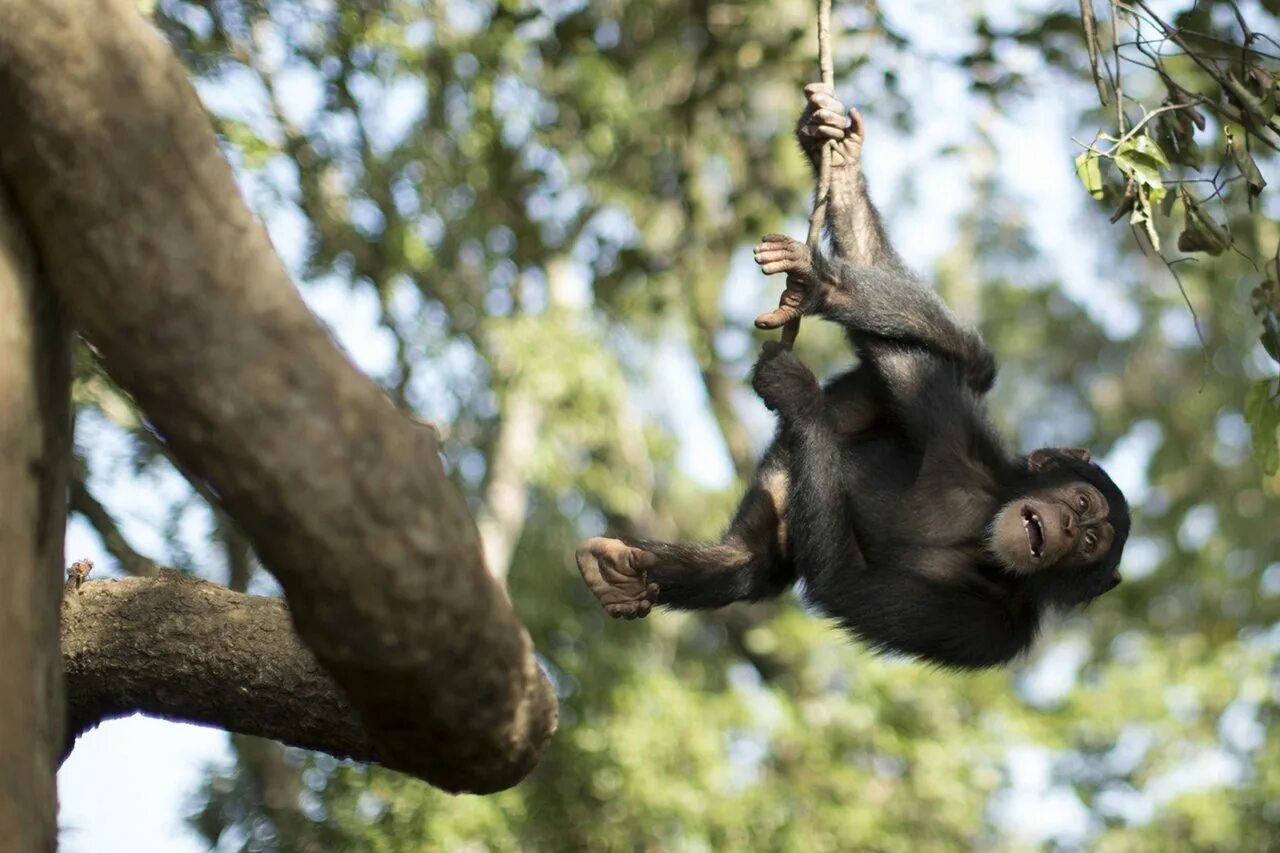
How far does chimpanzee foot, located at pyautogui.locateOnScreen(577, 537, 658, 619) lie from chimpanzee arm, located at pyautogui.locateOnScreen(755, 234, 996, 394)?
112 centimetres

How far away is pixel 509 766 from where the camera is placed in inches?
143

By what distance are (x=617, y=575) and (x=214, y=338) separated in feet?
8.47

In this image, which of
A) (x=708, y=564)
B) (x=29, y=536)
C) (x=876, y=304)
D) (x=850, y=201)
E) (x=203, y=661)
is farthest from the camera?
(x=850, y=201)

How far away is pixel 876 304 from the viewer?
571 cm

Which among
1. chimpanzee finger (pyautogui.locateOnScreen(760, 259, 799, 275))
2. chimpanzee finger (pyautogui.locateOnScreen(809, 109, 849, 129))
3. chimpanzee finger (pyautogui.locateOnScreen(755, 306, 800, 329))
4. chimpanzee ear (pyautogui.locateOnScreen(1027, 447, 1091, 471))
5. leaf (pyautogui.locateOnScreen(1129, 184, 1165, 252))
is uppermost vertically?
chimpanzee finger (pyautogui.locateOnScreen(809, 109, 849, 129))

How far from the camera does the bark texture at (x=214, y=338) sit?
2.96 m

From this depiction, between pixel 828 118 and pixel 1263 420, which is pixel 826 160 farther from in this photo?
pixel 1263 420

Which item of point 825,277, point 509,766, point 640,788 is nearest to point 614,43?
point 640,788

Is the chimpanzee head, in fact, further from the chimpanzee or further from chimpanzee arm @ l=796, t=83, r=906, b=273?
chimpanzee arm @ l=796, t=83, r=906, b=273

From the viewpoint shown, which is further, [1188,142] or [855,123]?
[855,123]

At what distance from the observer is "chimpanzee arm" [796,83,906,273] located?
5879 millimetres

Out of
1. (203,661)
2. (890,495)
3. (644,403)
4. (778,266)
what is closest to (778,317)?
(778,266)

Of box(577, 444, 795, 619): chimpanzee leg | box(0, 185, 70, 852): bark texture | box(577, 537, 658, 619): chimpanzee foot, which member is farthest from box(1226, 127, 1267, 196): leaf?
box(0, 185, 70, 852): bark texture

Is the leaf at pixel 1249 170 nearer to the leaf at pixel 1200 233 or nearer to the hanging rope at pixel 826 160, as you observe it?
the leaf at pixel 1200 233
